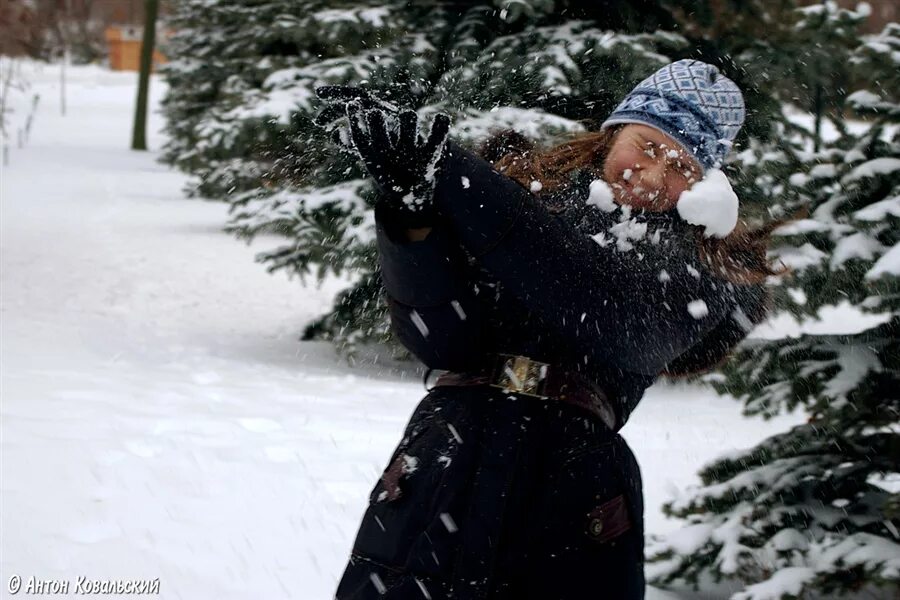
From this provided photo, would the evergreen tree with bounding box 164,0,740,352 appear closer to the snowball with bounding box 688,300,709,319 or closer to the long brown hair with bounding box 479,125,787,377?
the long brown hair with bounding box 479,125,787,377

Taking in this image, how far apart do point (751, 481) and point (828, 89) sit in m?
4.35

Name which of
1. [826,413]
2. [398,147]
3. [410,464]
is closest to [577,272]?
[398,147]

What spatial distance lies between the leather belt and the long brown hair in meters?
0.30

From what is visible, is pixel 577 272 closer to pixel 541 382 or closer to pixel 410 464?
pixel 541 382

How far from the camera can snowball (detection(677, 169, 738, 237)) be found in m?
1.68

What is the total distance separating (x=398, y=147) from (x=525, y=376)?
0.47 m

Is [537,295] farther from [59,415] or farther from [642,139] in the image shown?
Result: [59,415]

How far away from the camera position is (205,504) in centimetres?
443

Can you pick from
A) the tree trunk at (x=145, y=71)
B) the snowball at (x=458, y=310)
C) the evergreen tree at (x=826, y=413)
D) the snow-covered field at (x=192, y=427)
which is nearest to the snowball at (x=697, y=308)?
the snowball at (x=458, y=310)

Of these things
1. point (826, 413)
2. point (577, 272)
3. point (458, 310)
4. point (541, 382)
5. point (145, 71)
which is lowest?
point (145, 71)

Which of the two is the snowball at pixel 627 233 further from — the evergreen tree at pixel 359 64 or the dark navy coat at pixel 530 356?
the evergreen tree at pixel 359 64

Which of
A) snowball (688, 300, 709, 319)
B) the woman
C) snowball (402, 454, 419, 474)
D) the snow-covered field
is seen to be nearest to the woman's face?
the woman

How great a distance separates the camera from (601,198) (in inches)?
66.8

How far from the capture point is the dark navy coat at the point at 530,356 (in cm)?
160
